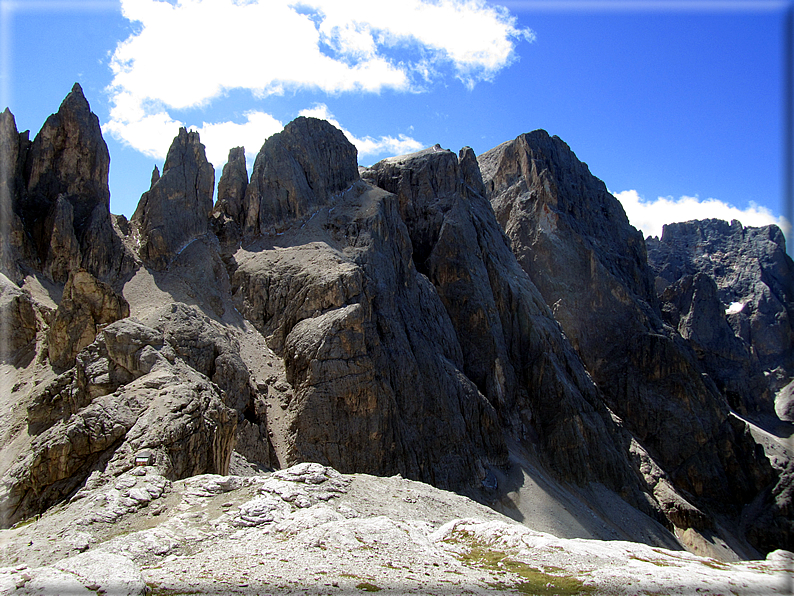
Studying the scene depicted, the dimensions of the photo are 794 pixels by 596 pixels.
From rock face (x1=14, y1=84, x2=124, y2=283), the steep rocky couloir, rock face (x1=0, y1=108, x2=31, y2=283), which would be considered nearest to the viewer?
rock face (x1=0, y1=108, x2=31, y2=283)

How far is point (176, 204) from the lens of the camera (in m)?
57.4

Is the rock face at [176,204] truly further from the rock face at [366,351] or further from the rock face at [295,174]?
the rock face at [366,351]

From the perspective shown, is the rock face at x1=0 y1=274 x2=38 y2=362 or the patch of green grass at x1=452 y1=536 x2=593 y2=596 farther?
the rock face at x1=0 y1=274 x2=38 y2=362

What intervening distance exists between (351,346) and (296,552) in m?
30.6

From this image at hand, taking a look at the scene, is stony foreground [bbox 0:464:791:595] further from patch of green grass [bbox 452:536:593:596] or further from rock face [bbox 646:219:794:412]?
rock face [bbox 646:219:794:412]

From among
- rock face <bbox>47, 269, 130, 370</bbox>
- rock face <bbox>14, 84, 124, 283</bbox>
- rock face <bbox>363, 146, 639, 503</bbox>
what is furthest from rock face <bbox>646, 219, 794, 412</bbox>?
rock face <bbox>47, 269, 130, 370</bbox>

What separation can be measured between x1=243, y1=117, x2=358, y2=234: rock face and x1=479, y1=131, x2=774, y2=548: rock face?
132 ft

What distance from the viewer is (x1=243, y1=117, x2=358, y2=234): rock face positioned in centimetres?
6372

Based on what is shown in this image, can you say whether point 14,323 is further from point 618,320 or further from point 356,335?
point 618,320

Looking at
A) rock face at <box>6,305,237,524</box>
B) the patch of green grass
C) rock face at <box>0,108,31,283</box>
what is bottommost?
the patch of green grass

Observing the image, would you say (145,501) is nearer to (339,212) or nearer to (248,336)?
(248,336)

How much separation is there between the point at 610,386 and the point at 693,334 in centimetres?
4065

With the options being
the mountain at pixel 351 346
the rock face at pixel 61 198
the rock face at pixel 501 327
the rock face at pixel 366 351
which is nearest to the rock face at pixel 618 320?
the mountain at pixel 351 346

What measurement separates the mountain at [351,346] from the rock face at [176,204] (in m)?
0.27
